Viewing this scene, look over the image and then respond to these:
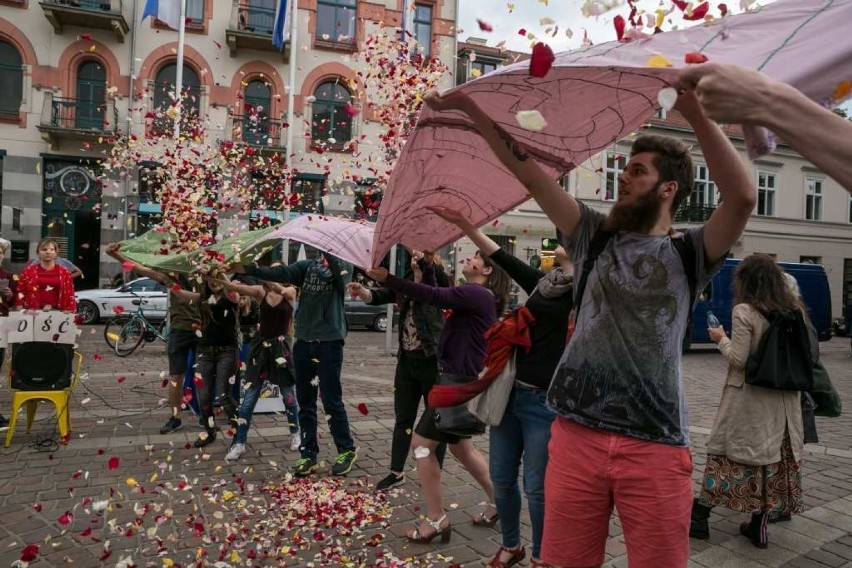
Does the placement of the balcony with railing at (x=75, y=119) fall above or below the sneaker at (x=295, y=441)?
above

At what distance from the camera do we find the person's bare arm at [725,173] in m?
1.97

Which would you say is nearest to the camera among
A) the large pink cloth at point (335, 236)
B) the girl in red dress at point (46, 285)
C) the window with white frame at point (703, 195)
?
the large pink cloth at point (335, 236)

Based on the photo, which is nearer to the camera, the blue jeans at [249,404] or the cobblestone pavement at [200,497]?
the cobblestone pavement at [200,497]

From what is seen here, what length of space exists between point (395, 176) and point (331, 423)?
3406 mm

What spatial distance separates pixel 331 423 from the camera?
5.61 meters

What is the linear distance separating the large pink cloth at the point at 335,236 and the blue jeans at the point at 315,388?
136 cm

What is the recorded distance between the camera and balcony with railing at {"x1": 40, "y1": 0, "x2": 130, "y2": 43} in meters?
20.1

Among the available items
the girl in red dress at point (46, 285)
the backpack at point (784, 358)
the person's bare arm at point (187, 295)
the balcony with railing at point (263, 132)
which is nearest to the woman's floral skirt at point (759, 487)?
the backpack at point (784, 358)

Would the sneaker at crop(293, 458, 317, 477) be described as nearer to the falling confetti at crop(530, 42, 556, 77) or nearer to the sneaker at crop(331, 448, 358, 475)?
the sneaker at crop(331, 448, 358, 475)

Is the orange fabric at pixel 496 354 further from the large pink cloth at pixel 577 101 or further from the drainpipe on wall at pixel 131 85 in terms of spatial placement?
the drainpipe on wall at pixel 131 85

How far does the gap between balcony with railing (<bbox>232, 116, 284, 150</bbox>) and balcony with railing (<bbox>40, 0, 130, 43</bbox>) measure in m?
4.90

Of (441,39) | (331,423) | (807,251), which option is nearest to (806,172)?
(807,251)

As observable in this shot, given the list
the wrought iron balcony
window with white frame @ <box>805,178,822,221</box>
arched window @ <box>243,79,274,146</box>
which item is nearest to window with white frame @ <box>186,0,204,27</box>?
arched window @ <box>243,79,274,146</box>

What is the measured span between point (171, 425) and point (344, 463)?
7.83 ft
